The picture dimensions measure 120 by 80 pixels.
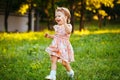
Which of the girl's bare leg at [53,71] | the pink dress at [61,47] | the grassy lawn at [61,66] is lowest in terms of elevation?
the grassy lawn at [61,66]

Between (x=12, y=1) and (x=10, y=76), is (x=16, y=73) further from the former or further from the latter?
(x=12, y=1)

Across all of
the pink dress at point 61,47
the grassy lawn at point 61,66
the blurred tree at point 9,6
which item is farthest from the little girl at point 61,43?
the blurred tree at point 9,6

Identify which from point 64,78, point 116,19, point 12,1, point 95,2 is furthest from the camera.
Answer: point 116,19

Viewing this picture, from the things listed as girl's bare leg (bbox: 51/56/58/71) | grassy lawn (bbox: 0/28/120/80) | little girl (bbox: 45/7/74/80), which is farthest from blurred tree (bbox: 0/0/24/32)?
girl's bare leg (bbox: 51/56/58/71)

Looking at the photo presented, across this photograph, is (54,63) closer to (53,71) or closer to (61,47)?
(53,71)

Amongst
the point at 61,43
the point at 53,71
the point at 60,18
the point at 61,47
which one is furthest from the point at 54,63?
the point at 60,18

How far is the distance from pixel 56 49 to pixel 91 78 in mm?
1614

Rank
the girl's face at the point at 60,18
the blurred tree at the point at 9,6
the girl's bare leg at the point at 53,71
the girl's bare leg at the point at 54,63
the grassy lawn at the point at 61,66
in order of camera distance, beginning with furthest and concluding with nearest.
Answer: the blurred tree at the point at 9,6 → the grassy lawn at the point at 61,66 → the girl's face at the point at 60,18 → the girl's bare leg at the point at 54,63 → the girl's bare leg at the point at 53,71

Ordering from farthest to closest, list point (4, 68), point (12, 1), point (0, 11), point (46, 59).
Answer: point (0, 11), point (12, 1), point (46, 59), point (4, 68)

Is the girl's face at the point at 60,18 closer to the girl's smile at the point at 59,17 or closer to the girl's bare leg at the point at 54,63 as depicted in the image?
the girl's smile at the point at 59,17

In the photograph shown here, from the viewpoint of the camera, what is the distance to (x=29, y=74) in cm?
952

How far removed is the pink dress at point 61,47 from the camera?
328 inches

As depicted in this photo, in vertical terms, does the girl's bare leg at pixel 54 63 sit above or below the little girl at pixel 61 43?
below

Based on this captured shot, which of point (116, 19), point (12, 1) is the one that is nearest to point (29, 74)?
point (12, 1)
